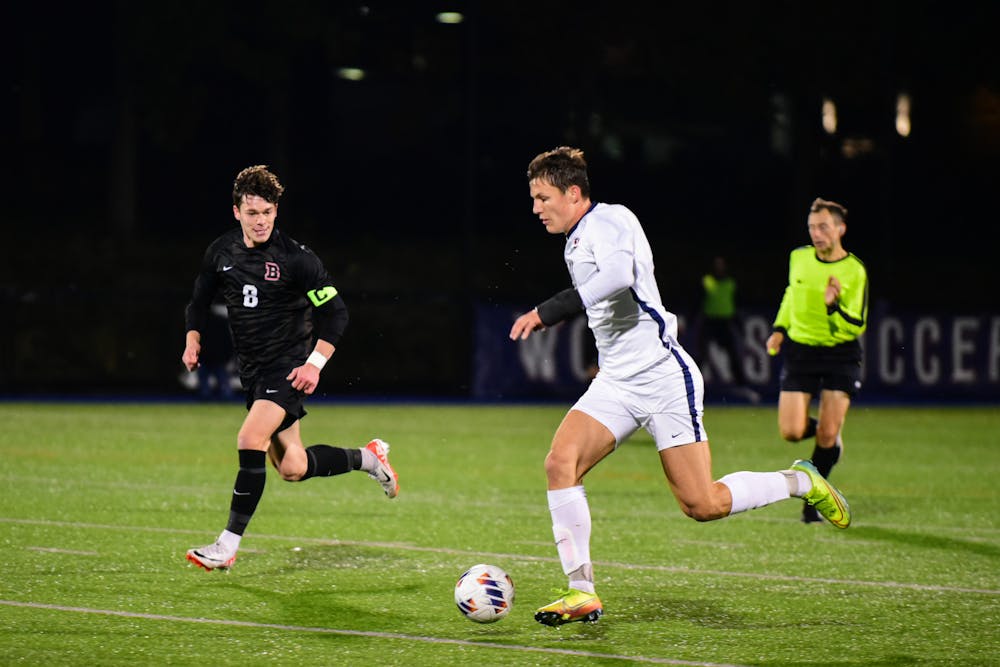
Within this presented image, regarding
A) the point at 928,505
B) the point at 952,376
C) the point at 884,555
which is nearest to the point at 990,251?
the point at 952,376

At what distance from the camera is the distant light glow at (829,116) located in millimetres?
32312

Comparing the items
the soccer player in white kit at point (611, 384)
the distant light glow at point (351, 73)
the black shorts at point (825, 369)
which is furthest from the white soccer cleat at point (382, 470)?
the distant light glow at point (351, 73)

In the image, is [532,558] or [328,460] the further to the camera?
[328,460]

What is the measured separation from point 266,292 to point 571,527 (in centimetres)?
242

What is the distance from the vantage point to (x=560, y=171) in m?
6.93

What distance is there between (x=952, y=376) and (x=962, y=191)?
577 inches

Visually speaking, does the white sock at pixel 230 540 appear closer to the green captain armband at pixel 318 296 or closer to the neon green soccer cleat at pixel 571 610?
the green captain armband at pixel 318 296

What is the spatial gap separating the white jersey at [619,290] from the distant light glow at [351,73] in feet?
88.1

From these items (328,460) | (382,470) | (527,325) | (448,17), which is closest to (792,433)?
(382,470)

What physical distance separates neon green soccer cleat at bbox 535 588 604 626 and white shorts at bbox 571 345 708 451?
74 cm

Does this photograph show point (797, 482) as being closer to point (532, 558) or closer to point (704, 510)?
point (704, 510)

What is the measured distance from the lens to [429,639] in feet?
22.0

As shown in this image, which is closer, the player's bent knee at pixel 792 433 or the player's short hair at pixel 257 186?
the player's short hair at pixel 257 186

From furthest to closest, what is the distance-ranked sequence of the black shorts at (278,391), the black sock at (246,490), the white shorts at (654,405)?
the black shorts at (278,391) → the black sock at (246,490) → the white shorts at (654,405)
